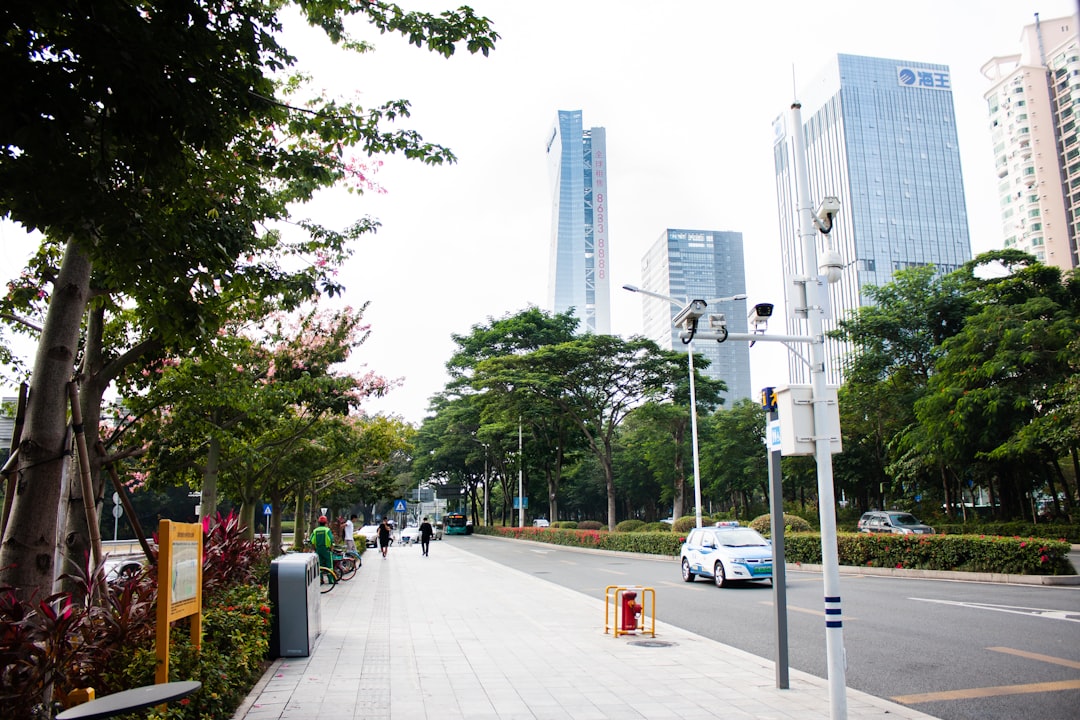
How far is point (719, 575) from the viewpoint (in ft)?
62.2

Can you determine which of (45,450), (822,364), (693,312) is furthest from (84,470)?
(822,364)

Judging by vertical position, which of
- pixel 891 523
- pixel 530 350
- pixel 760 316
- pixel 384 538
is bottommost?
pixel 384 538

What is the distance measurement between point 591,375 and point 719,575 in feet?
70.3

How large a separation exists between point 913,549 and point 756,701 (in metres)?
16.3

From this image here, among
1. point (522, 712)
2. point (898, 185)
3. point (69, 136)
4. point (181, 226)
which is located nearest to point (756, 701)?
point (522, 712)

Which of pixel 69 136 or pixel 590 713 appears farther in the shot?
pixel 590 713

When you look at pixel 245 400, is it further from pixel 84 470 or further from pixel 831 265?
pixel 831 265

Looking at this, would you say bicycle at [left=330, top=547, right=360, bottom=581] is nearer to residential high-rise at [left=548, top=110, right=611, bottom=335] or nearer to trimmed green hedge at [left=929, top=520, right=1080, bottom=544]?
trimmed green hedge at [left=929, top=520, right=1080, bottom=544]

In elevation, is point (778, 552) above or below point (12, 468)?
below

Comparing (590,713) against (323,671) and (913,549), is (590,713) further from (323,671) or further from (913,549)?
(913,549)

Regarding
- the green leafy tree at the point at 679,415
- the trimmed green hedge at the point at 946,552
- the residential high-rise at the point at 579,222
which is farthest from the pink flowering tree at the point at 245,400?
the residential high-rise at the point at 579,222

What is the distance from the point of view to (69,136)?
13.8 ft

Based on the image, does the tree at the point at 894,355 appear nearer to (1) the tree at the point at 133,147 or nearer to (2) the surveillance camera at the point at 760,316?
(2) the surveillance camera at the point at 760,316

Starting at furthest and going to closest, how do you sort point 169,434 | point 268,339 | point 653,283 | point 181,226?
point 653,283 → point 268,339 → point 169,434 → point 181,226
